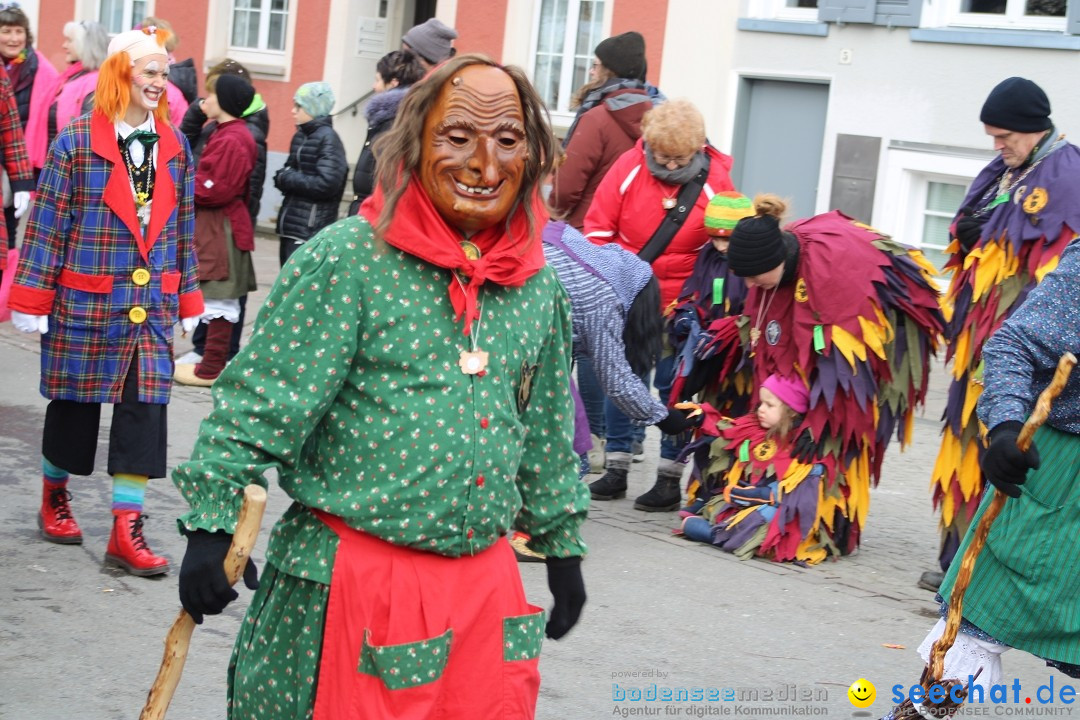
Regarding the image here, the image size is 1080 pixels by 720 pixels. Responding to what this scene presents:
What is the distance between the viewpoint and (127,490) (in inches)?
214

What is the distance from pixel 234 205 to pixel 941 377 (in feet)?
17.5

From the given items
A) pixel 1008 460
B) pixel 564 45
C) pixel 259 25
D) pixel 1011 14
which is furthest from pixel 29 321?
pixel 259 25

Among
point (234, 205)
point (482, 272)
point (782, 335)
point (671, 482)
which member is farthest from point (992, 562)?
point (234, 205)

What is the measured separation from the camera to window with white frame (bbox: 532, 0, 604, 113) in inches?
609

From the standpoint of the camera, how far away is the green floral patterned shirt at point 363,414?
268 centimetres

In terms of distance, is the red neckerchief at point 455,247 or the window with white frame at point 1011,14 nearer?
the red neckerchief at point 455,247

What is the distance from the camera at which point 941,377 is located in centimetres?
1110

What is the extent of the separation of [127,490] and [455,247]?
3021mm

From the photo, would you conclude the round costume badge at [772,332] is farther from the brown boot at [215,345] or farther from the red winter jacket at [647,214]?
the brown boot at [215,345]

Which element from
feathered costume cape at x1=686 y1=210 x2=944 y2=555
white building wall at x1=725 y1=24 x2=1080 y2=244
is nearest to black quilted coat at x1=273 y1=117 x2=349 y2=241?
feathered costume cape at x1=686 y1=210 x2=944 y2=555

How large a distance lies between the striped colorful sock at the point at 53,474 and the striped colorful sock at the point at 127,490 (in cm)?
28

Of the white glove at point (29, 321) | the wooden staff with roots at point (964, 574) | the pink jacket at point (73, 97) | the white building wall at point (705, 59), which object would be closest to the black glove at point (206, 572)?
the wooden staff with roots at point (964, 574)

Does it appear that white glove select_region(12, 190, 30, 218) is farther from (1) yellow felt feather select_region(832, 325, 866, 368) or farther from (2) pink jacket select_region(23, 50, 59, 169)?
(2) pink jacket select_region(23, 50, 59, 169)

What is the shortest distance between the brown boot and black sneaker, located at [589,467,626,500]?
2915 millimetres
